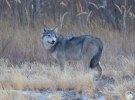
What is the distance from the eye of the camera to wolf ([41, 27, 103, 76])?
1130 centimetres

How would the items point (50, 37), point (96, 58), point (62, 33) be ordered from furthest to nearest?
point (62, 33) < point (50, 37) < point (96, 58)

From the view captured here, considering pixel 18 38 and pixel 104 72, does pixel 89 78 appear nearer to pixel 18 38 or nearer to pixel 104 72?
pixel 104 72

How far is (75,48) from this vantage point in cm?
1162

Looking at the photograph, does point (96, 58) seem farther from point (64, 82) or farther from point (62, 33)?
point (62, 33)

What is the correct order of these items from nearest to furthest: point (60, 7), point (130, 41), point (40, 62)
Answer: point (40, 62), point (130, 41), point (60, 7)

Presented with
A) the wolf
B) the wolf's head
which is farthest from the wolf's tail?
the wolf's head

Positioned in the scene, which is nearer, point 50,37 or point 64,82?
point 64,82

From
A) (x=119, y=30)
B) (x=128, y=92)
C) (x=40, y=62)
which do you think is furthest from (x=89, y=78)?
(x=119, y=30)

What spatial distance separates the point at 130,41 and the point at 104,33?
79 centimetres

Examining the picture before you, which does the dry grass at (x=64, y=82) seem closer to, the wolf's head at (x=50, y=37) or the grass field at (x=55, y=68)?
the grass field at (x=55, y=68)

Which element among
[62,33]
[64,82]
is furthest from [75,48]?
[62,33]

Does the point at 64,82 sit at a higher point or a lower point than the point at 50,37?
lower

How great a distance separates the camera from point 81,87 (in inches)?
370

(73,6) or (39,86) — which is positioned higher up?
(73,6)
